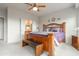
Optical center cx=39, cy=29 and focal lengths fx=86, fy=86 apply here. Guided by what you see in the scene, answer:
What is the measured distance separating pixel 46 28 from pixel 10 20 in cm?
72

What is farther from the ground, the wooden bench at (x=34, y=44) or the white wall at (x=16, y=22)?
the white wall at (x=16, y=22)

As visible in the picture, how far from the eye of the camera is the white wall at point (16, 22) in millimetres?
1618

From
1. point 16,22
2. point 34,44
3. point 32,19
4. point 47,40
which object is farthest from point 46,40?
point 16,22

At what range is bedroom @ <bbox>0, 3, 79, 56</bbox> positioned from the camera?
1.55 metres

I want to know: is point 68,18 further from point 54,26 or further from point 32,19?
point 32,19

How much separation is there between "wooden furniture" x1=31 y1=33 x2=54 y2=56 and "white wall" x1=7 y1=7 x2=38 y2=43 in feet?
0.64

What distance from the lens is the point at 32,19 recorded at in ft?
5.44

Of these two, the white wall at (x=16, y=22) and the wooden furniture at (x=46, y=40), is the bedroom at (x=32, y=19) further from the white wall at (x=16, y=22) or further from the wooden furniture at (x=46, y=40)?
the wooden furniture at (x=46, y=40)

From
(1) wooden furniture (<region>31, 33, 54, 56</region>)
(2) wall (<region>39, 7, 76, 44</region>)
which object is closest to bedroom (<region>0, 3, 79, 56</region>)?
(2) wall (<region>39, 7, 76, 44</region>)

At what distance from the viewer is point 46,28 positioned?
5.43 ft

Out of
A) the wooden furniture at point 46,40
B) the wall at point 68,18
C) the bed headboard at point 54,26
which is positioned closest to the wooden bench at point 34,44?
the wooden furniture at point 46,40

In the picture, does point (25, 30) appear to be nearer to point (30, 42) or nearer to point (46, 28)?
point (30, 42)

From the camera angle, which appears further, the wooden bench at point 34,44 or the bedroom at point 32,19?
the wooden bench at point 34,44

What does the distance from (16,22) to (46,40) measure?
2.26 ft
